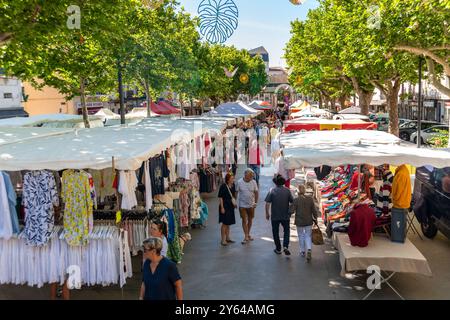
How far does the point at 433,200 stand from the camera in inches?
402

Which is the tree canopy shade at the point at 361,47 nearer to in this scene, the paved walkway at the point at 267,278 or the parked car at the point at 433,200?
the parked car at the point at 433,200

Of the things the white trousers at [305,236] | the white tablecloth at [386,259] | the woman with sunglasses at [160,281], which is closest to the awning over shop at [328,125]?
the white trousers at [305,236]

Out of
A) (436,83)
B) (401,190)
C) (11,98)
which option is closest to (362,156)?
(401,190)

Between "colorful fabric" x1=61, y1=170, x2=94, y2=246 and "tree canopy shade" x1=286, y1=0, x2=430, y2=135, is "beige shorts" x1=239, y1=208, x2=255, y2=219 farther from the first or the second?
"tree canopy shade" x1=286, y1=0, x2=430, y2=135

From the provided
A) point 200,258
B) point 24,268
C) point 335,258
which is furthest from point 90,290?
point 335,258

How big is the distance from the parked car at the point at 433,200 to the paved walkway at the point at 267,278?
43cm

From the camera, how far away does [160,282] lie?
17.0 feet

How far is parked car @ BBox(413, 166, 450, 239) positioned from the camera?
9.60m

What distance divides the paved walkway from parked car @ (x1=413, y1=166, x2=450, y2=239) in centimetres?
43

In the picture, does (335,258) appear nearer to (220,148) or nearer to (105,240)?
Answer: (105,240)

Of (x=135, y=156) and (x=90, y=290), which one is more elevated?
(x=135, y=156)

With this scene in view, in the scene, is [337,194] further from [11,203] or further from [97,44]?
[97,44]

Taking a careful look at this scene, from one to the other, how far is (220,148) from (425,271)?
11.2 metres

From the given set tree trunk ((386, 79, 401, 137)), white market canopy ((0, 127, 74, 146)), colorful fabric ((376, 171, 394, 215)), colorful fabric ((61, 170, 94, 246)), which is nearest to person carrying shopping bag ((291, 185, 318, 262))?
colorful fabric ((376, 171, 394, 215))
